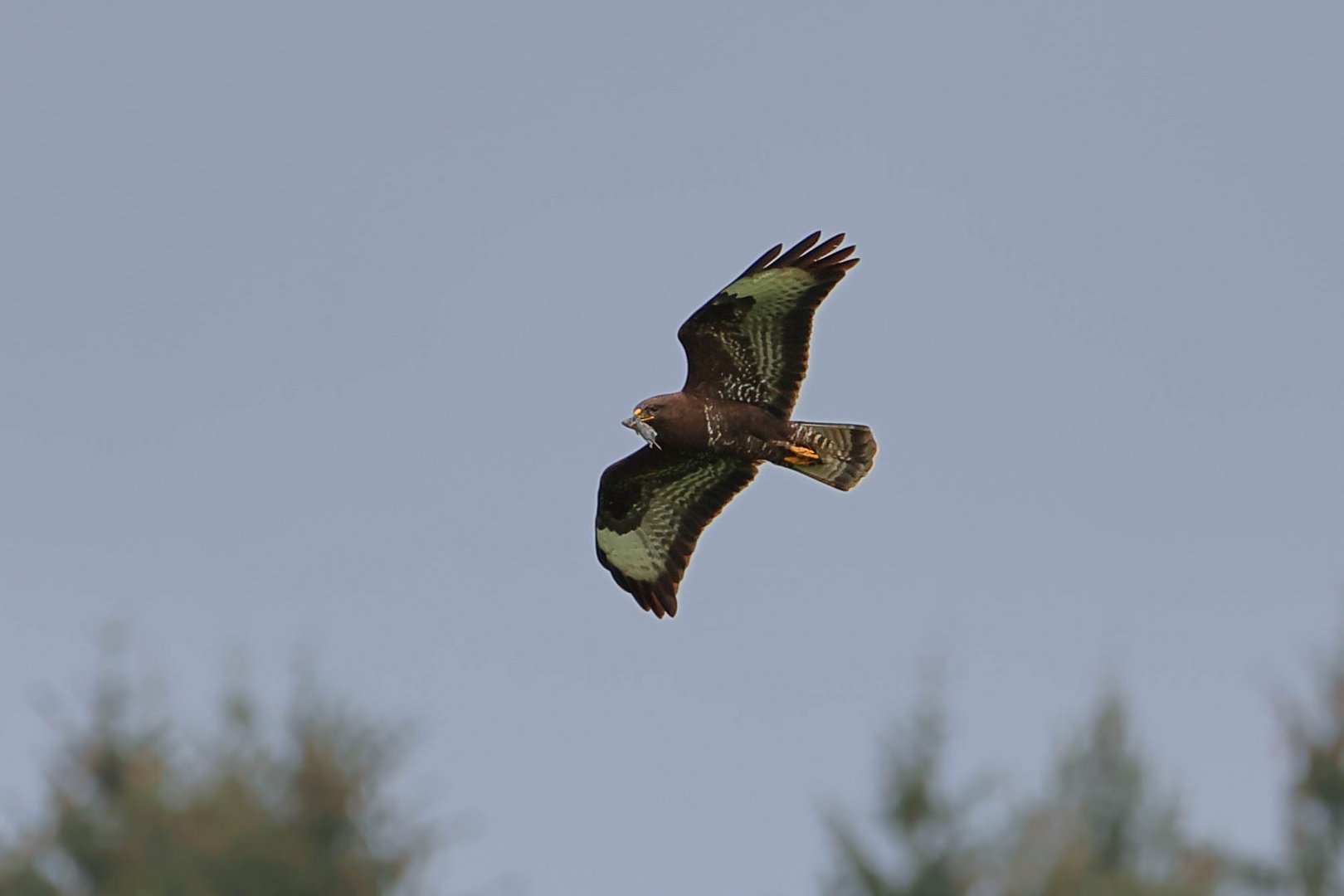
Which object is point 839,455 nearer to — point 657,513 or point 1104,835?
point 657,513

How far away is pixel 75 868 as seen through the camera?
2958 cm

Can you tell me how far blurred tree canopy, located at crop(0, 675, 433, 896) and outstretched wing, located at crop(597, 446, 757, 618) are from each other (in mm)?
8361

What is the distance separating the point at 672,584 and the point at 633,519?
0.52m

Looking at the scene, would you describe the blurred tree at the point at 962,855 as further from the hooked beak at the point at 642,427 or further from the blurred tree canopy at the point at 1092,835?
the hooked beak at the point at 642,427

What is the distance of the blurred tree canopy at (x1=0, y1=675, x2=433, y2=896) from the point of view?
27.1 m

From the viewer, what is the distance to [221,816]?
28891 millimetres

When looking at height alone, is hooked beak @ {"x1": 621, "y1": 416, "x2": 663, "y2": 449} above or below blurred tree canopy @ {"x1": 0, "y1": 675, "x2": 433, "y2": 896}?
below

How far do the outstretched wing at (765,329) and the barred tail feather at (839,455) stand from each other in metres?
0.37

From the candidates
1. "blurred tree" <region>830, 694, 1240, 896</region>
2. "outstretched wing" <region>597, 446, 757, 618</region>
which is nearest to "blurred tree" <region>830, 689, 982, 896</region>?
"blurred tree" <region>830, 694, 1240, 896</region>

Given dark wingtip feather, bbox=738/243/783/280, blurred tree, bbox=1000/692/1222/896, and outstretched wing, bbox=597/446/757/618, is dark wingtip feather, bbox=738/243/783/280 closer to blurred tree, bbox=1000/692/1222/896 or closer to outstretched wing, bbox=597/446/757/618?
outstretched wing, bbox=597/446/757/618

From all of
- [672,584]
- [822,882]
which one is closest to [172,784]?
[822,882]

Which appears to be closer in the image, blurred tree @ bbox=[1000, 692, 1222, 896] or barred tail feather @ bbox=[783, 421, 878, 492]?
barred tail feather @ bbox=[783, 421, 878, 492]

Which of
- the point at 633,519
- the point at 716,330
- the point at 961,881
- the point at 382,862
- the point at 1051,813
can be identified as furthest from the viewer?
the point at 1051,813

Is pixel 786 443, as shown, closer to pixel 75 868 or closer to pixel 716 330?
pixel 716 330
